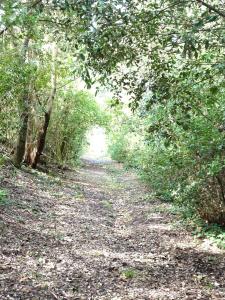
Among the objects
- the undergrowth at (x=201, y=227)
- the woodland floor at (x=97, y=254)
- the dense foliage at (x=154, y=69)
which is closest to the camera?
the dense foliage at (x=154, y=69)

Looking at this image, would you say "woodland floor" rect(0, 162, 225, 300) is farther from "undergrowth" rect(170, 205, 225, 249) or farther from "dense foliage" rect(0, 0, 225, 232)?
"dense foliage" rect(0, 0, 225, 232)

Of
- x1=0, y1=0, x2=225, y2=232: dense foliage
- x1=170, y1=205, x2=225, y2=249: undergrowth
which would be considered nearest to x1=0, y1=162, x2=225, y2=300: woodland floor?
x1=170, y1=205, x2=225, y2=249: undergrowth

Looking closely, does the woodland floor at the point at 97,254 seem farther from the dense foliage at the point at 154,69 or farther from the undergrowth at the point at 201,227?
the dense foliage at the point at 154,69

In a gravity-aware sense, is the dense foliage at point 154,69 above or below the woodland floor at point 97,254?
above

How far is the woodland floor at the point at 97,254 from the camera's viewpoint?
18.9 ft

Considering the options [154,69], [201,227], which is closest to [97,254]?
[201,227]

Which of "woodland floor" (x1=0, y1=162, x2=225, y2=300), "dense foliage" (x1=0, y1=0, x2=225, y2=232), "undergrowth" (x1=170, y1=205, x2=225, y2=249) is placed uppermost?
"dense foliage" (x1=0, y1=0, x2=225, y2=232)

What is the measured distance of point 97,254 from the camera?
744 centimetres

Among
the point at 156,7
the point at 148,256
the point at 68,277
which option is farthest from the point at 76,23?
the point at 148,256

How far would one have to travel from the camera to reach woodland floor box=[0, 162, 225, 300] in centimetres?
575

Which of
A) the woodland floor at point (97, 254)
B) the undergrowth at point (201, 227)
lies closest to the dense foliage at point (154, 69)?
the undergrowth at point (201, 227)

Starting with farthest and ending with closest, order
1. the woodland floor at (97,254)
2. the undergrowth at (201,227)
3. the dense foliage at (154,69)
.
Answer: the undergrowth at (201,227) → the woodland floor at (97,254) → the dense foliage at (154,69)

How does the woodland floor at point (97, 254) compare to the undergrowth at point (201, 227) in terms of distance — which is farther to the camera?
the undergrowth at point (201, 227)

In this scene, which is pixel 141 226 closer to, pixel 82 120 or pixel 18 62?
pixel 18 62
